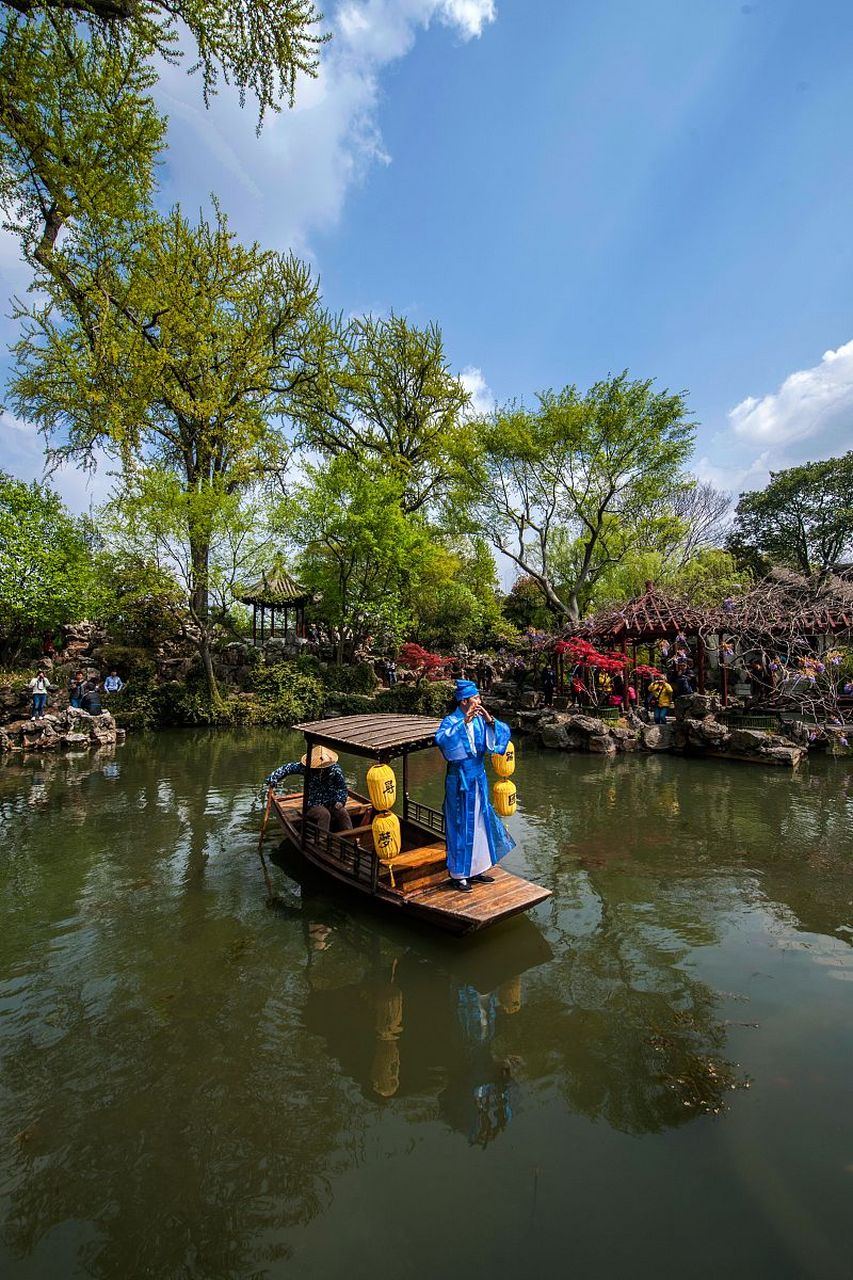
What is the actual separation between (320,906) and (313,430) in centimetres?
2707

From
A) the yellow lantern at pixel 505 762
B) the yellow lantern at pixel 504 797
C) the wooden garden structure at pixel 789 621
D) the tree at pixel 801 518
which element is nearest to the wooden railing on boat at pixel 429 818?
the yellow lantern at pixel 504 797

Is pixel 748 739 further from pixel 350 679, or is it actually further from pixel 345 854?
pixel 350 679

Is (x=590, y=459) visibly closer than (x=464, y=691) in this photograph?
No

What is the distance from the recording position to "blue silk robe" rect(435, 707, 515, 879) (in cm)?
577

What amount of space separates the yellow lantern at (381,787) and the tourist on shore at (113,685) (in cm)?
1811

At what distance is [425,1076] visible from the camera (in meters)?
3.93

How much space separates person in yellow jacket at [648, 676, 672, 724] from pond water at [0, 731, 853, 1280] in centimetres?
974

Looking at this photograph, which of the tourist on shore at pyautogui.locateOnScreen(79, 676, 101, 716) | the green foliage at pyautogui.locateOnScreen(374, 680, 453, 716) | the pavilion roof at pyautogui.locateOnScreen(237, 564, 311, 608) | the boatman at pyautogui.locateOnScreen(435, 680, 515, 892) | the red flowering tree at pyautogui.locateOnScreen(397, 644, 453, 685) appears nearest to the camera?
the boatman at pyautogui.locateOnScreen(435, 680, 515, 892)

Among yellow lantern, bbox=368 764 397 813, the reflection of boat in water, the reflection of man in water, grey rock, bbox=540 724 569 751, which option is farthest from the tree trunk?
the reflection of man in water

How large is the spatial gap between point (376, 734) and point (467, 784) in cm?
133

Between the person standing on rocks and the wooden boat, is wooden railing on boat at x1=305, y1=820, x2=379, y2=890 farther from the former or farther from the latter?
the person standing on rocks

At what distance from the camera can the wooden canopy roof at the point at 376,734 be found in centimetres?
620

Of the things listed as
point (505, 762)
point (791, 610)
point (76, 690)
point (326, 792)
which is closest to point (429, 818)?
point (326, 792)

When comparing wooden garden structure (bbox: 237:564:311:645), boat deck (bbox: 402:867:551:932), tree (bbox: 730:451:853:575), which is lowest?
boat deck (bbox: 402:867:551:932)
